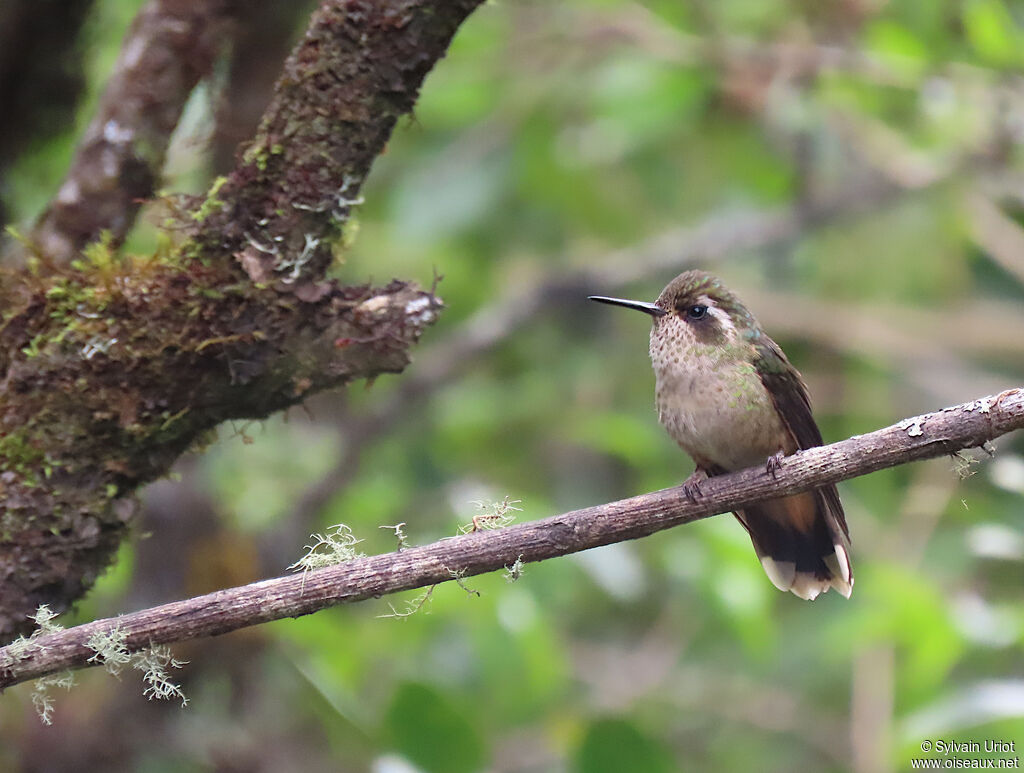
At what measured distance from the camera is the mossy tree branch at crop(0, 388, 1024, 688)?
2307 mm

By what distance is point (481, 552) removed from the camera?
2432mm

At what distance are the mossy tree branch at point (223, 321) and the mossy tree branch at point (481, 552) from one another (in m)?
0.43

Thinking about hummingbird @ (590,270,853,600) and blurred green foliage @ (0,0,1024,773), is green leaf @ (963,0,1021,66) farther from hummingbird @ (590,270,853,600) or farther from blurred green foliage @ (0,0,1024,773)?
hummingbird @ (590,270,853,600)

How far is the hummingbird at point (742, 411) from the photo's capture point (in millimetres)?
3711

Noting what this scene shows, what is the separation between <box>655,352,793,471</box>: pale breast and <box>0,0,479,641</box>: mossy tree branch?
1245 mm

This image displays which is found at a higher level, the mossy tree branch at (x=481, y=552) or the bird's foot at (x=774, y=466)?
the bird's foot at (x=774, y=466)

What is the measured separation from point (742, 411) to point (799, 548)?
0.72 metres

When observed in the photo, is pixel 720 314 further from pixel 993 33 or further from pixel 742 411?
pixel 993 33

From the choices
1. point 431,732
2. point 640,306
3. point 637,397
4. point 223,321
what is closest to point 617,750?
point 431,732

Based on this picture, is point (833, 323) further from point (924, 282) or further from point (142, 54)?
point (142, 54)

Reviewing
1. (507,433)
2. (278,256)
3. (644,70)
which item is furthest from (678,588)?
(278,256)

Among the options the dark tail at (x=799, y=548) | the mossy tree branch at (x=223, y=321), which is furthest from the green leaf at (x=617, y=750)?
the mossy tree branch at (x=223, y=321)

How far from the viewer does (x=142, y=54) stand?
3230 mm

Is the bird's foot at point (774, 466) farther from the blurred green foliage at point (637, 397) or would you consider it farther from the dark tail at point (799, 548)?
the blurred green foliage at point (637, 397)
